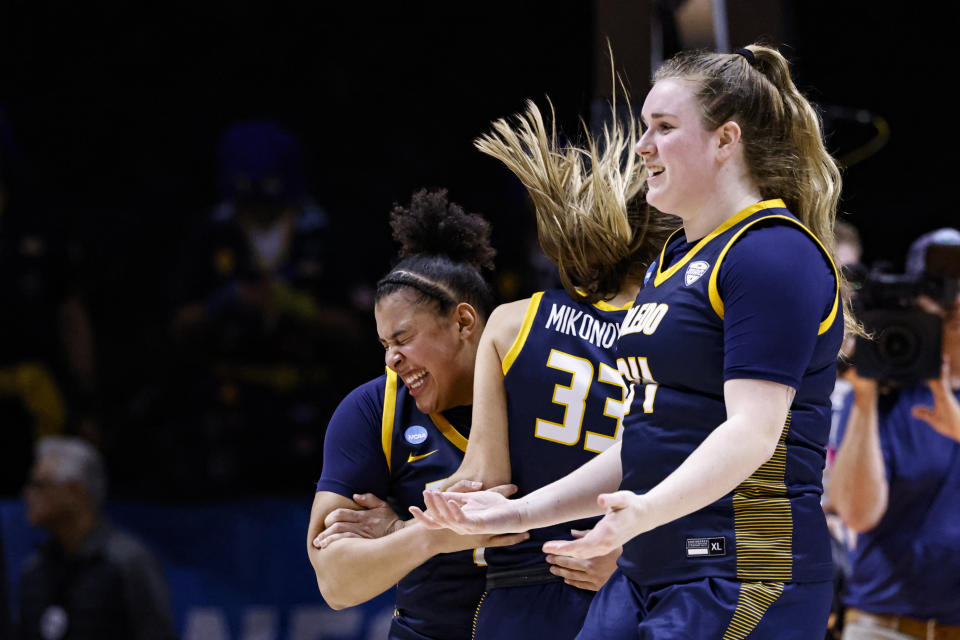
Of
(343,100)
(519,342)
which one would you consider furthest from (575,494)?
(343,100)

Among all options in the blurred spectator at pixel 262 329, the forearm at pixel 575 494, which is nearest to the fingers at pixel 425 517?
the forearm at pixel 575 494

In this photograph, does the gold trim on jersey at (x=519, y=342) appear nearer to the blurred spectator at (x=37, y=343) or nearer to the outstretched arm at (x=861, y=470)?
the outstretched arm at (x=861, y=470)

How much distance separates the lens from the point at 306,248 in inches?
283

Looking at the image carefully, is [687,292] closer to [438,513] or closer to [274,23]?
[438,513]

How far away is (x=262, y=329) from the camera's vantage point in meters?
7.02

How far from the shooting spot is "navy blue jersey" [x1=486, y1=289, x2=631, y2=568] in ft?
8.80

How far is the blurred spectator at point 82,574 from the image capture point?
5.66 meters

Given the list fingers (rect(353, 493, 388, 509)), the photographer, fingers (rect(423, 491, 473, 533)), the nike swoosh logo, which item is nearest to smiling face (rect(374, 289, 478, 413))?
the nike swoosh logo

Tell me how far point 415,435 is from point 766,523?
118 cm

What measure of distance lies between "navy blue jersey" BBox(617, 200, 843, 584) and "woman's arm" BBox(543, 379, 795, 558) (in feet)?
0.13

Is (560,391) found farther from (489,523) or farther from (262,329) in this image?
(262,329)

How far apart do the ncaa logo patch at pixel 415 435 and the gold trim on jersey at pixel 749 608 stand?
45.8 inches

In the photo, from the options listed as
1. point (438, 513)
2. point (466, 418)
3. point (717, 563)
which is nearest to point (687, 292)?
point (717, 563)

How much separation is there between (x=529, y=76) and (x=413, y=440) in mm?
5696
